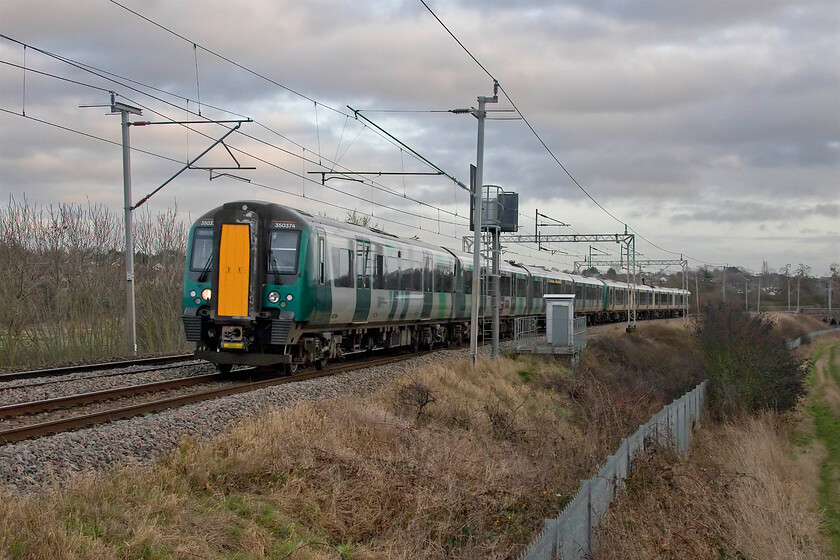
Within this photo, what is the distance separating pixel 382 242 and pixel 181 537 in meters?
14.4

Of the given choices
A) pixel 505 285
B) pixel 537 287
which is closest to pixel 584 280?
pixel 537 287

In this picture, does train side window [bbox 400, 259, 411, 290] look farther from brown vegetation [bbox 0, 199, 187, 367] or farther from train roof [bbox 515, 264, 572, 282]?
train roof [bbox 515, 264, 572, 282]

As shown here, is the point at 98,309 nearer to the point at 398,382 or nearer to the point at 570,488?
the point at 398,382

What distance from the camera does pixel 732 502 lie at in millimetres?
12242

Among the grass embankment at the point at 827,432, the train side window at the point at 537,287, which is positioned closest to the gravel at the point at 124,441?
the grass embankment at the point at 827,432

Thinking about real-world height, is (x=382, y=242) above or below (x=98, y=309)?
above

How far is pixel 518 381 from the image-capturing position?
21188 mm

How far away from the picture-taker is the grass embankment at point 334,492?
19.9 feet

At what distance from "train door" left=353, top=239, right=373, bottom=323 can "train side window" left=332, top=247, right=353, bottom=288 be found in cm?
46

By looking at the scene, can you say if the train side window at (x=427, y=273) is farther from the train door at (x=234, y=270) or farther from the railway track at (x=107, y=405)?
the train door at (x=234, y=270)

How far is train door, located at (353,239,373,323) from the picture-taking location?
18594mm

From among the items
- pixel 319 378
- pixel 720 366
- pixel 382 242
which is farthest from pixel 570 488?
pixel 720 366

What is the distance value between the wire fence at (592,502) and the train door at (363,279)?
7124 mm

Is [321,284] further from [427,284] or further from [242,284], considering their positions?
[427,284]
